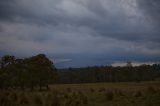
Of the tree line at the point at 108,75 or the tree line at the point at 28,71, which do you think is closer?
the tree line at the point at 28,71

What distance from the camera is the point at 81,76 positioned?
552ft

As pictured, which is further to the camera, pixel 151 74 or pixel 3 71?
pixel 151 74

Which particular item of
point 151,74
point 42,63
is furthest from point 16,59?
point 151,74

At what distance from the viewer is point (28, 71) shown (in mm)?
73875

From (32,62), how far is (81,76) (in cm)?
9470

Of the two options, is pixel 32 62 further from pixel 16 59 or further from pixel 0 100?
pixel 0 100

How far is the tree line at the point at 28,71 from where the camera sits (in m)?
73.1

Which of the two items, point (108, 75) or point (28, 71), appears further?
point (108, 75)

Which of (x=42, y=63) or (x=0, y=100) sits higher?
(x=42, y=63)

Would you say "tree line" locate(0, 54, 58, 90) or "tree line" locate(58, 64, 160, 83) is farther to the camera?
"tree line" locate(58, 64, 160, 83)

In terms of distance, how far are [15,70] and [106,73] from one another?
95.0m

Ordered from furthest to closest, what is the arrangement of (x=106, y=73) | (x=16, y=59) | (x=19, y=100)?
(x=106, y=73)
(x=16, y=59)
(x=19, y=100)

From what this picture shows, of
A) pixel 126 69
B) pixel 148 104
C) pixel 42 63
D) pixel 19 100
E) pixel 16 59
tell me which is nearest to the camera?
pixel 148 104

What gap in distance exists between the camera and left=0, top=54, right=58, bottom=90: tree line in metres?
73.1
